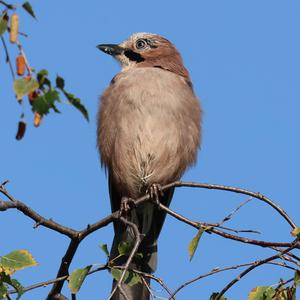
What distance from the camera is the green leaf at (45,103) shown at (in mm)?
2332

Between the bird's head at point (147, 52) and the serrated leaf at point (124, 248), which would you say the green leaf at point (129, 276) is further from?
the bird's head at point (147, 52)

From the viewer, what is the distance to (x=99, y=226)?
4371 millimetres

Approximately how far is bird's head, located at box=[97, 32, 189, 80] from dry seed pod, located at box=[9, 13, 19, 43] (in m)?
4.63

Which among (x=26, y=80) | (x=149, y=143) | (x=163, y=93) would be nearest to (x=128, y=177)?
(x=149, y=143)

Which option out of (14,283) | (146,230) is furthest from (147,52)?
(14,283)

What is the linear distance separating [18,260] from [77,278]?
44 cm

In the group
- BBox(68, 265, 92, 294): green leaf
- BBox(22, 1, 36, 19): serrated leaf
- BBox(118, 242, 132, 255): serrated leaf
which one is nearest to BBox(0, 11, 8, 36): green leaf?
BBox(22, 1, 36, 19): serrated leaf

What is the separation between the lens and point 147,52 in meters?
7.59

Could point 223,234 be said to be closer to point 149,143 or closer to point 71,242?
point 71,242

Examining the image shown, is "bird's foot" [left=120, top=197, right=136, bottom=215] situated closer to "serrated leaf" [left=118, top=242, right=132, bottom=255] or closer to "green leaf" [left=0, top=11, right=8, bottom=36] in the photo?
"serrated leaf" [left=118, top=242, right=132, bottom=255]

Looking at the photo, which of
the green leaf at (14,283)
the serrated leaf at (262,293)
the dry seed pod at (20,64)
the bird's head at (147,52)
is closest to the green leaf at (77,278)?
the green leaf at (14,283)

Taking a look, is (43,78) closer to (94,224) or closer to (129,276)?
(129,276)

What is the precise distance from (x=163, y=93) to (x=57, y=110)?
13.7 feet

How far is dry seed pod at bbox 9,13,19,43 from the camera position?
2.42m
